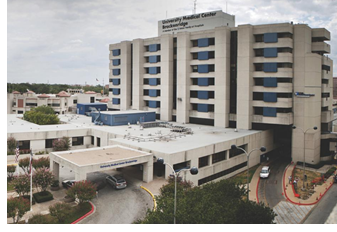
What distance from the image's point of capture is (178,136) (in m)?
42.0

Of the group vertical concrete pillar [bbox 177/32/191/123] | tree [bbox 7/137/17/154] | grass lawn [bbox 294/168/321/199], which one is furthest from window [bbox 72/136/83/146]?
grass lawn [bbox 294/168/321/199]

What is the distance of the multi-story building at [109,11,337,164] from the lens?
4556cm

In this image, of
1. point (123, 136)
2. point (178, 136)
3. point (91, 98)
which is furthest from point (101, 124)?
point (91, 98)

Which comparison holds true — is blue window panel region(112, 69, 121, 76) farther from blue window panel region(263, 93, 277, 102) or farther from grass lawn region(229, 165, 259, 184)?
grass lawn region(229, 165, 259, 184)

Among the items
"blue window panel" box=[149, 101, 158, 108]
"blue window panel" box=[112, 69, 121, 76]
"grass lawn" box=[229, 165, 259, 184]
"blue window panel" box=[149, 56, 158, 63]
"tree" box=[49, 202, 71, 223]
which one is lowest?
"grass lawn" box=[229, 165, 259, 184]

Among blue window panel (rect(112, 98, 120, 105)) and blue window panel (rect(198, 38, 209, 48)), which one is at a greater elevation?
blue window panel (rect(198, 38, 209, 48))

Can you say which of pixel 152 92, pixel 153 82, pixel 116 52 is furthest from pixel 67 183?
pixel 116 52

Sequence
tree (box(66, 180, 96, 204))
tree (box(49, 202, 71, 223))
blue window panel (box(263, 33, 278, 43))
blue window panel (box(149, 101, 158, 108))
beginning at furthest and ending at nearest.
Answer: blue window panel (box(149, 101, 158, 108)), blue window panel (box(263, 33, 278, 43)), tree (box(66, 180, 96, 204)), tree (box(49, 202, 71, 223))

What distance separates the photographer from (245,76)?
47812 mm

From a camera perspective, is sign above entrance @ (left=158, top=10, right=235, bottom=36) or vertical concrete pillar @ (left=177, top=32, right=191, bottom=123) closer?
sign above entrance @ (left=158, top=10, right=235, bottom=36)

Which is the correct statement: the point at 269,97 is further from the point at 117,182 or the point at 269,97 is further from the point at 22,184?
the point at 22,184

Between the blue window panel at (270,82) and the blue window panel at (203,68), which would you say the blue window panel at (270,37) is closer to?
the blue window panel at (270,82)

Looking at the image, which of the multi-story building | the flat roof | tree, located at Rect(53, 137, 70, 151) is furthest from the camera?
the multi-story building

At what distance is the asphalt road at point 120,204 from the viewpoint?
76.0 feet
